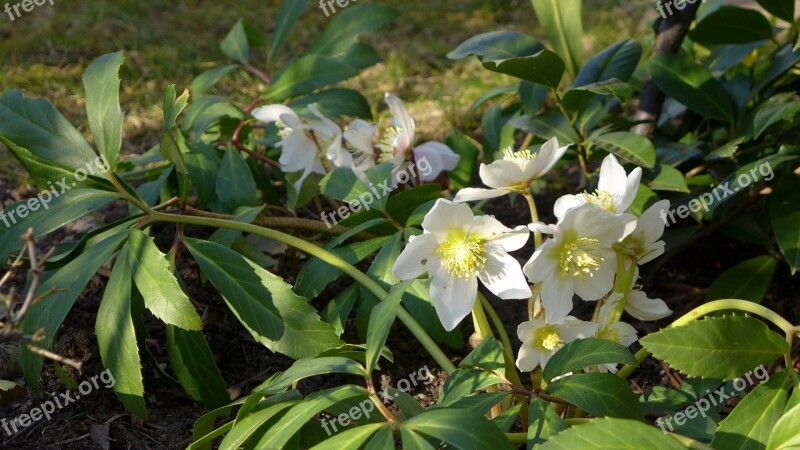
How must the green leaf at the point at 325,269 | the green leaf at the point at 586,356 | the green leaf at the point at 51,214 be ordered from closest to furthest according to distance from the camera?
the green leaf at the point at 586,356, the green leaf at the point at 51,214, the green leaf at the point at 325,269

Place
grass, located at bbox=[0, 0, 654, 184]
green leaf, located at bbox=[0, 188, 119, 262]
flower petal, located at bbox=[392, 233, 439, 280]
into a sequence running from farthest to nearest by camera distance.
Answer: grass, located at bbox=[0, 0, 654, 184] < green leaf, located at bbox=[0, 188, 119, 262] < flower petal, located at bbox=[392, 233, 439, 280]

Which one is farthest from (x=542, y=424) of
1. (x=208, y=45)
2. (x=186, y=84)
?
(x=208, y=45)

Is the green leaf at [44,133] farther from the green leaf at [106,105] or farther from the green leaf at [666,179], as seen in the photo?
the green leaf at [666,179]

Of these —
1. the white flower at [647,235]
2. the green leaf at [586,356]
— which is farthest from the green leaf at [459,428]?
the white flower at [647,235]

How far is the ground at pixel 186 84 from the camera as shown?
1.44 meters

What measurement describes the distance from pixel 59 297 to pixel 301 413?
0.46 m

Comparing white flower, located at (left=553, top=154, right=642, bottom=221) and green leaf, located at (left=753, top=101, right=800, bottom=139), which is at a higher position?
white flower, located at (left=553, top=154, right=642, bottom=221)

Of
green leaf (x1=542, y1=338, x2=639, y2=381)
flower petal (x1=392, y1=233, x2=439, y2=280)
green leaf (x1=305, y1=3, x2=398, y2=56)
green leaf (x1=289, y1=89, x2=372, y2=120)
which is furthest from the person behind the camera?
green leaf (x1=305, y1=3, x2=398, y2=56)

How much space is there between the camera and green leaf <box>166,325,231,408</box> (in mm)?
1331

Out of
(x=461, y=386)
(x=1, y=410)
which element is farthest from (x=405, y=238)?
(x=1, y=410)

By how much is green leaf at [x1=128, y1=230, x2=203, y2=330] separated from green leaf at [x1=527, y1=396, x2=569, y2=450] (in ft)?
1.53

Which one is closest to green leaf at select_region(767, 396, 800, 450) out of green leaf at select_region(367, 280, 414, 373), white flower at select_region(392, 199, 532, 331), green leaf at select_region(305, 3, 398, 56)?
white flower at select_region(392, 199, 532, 331)

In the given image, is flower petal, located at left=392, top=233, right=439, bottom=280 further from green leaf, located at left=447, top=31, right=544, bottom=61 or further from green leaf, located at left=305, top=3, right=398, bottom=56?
green leaf, located at left=305, top=3, right=398, bottom=56

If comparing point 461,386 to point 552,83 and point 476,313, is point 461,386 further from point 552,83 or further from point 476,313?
point 552,83
